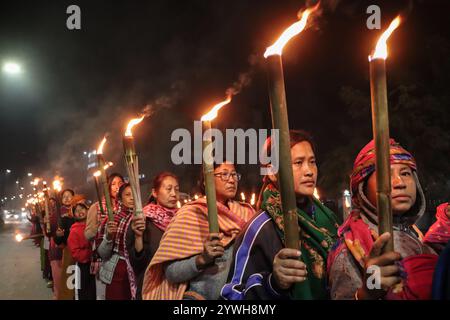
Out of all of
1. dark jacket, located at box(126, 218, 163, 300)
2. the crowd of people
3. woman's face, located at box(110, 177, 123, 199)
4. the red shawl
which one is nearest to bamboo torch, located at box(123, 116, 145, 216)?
the crowd of people

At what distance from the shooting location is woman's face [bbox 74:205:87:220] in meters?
6.88

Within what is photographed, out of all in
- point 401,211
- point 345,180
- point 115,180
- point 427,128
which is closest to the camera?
point 401,211

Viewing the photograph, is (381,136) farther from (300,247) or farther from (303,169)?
(303,169)

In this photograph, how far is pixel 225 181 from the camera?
11.0 feet

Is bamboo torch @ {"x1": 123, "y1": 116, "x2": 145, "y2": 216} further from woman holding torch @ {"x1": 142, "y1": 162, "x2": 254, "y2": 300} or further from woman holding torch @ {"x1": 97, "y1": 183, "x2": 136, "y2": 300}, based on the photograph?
woman holding torch @ {"x1": 97, "y1": 183, "x2": 136, "y2": 300}

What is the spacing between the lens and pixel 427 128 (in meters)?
9.42

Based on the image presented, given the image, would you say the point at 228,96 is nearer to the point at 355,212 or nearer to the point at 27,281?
the point at 355,212

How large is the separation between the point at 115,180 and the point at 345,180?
24.3ft

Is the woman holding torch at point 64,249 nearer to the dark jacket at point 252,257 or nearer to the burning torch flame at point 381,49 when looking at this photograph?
the dark jacket at point 252,257

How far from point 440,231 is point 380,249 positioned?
2324 millimetres

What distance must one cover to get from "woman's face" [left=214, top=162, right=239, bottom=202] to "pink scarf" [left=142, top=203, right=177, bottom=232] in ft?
3.20

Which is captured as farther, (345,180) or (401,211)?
(345,180)
